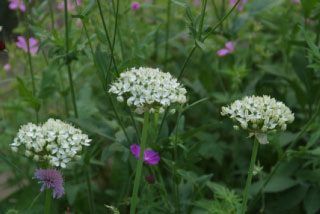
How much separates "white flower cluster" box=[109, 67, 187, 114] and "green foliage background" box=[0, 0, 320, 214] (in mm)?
267

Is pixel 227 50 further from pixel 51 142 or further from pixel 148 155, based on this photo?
pixel 51 142

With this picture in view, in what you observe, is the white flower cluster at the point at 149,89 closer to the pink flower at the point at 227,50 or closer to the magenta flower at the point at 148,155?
the magenta flower at the point at 148,155

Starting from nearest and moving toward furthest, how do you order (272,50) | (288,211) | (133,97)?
(133,97)
(288,211)
(272,50)

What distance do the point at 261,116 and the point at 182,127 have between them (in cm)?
67

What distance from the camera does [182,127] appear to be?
6.48 feet

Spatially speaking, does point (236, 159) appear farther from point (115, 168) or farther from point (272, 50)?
point (272, 50)

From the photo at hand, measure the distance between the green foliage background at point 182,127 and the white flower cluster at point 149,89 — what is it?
27 cm

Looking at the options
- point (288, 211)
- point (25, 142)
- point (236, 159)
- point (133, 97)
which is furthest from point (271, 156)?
point (25, 142)

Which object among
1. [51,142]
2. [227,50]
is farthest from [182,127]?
[227,50]

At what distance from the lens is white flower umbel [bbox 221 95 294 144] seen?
1.35m

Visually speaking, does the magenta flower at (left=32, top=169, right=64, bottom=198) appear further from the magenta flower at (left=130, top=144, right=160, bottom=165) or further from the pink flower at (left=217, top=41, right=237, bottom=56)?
the pink flower at (left=217, top=41, right=237, bottom=56)

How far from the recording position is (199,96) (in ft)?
8.81

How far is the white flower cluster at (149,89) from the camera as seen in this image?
4.31ft

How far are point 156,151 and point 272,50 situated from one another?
5.49ft
